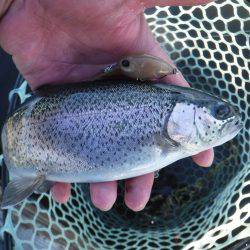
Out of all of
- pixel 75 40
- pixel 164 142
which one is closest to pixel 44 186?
pixel 164 142

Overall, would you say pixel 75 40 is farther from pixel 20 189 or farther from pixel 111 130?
pixel 20 189

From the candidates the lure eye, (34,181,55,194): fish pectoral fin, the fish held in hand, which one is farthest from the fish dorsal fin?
(34,181,55,194): fish pectoral fin

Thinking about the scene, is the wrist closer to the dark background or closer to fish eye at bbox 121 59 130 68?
the dark background

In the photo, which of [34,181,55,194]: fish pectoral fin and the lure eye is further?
[34,181,55,194]: fish pectoral fin

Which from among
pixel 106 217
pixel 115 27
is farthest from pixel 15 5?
pixel 106 217

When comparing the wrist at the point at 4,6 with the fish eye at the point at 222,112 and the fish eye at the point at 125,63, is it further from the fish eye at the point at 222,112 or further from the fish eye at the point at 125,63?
the fish eye at the point at 222,112

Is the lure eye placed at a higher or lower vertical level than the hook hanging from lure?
higher

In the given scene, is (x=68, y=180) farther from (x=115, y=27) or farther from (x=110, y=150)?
(x=115, y=27)
